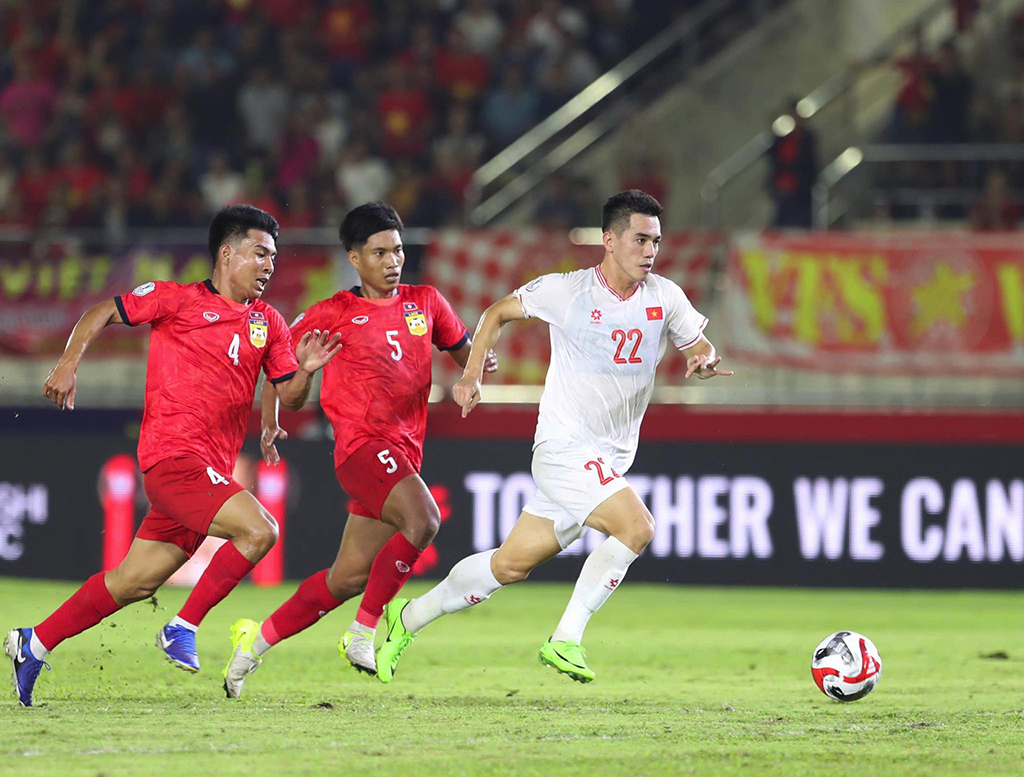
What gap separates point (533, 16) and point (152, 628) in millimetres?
8755

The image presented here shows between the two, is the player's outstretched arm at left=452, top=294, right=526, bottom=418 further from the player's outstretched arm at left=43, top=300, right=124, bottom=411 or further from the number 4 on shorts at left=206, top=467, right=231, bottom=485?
the player's outstretched arm at left=43, top=300, right=124, bottom=411

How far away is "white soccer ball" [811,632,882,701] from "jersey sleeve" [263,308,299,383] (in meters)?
2.74

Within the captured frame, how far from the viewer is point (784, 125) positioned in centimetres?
1462

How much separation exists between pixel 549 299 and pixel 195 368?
1666 millimetres

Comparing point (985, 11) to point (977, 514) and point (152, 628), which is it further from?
point (152, 628)

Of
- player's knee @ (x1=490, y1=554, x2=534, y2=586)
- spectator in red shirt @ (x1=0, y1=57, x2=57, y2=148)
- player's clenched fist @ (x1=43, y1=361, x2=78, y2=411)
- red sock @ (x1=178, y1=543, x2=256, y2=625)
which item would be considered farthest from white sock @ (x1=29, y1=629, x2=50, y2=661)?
spectator in red shirt @ (x1=0, y1=57, x2=57, y2=148)

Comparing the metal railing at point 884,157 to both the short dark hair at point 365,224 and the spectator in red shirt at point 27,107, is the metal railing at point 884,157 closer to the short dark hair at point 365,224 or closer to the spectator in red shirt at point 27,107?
the short dark hair at point 365,224

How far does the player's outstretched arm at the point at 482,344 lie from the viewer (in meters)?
7.33

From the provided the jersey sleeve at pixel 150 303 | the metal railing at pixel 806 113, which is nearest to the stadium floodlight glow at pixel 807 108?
the metal railing at pixel 806 113

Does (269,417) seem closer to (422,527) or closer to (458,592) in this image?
(422,527)

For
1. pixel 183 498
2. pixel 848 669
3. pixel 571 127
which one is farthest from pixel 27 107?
pixel 848 669

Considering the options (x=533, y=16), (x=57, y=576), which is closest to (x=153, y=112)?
(x=533, y=16)

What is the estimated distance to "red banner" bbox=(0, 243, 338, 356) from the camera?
1284 cm

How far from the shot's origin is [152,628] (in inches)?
429
